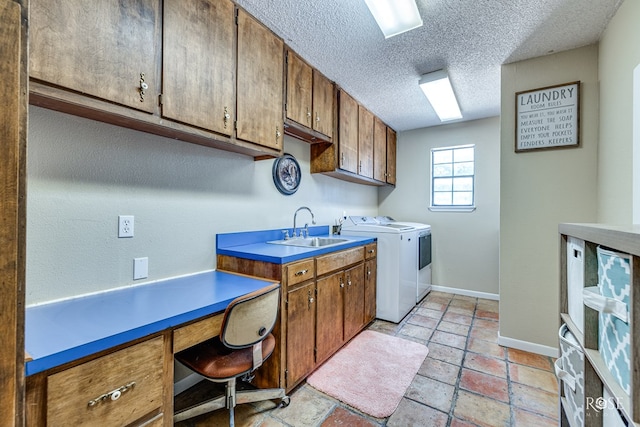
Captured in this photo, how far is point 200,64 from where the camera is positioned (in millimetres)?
1467

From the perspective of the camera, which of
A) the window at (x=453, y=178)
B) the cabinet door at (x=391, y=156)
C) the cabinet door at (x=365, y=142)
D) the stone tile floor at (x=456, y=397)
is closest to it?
the stone tile floor at (x=456, y=397)

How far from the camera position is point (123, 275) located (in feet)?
4.81

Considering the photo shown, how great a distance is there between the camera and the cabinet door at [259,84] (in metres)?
A: 1.71

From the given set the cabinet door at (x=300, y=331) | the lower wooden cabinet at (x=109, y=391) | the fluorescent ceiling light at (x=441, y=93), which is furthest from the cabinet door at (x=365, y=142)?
the lower wooden cabinet at (x=109, y=391)

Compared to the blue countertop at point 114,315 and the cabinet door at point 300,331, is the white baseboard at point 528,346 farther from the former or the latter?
the blue countertop at point 114,315

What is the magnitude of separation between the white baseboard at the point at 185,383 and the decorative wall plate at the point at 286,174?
5.13 ft

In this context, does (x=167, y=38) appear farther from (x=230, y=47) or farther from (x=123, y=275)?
(x=123, y=275)

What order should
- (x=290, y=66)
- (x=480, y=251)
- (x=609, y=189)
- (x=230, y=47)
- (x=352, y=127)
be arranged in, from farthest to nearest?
(x=480, y=251)
(x=352, y=127)
(x=290, y=66)
(x=609, y=189)
(x=230, y=47)

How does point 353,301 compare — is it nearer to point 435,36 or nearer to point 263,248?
point 263,248

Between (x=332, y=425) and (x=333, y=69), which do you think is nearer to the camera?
(x=332, y=425)

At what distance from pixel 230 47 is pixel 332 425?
227 cm

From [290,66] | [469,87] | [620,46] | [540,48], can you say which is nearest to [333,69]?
[290,66]

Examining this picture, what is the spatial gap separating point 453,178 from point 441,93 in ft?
5.29

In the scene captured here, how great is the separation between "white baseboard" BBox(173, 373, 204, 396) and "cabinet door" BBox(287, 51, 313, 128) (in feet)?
6.47
